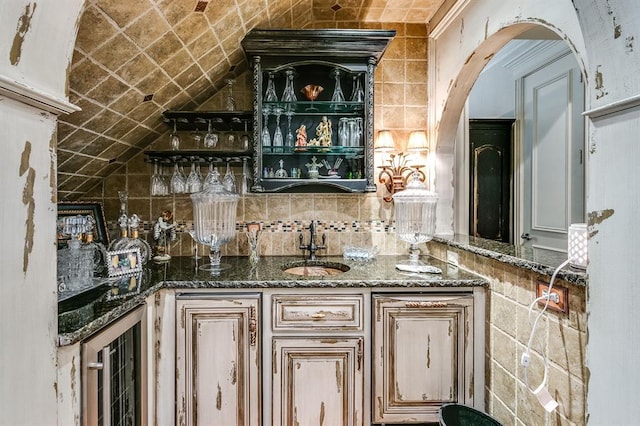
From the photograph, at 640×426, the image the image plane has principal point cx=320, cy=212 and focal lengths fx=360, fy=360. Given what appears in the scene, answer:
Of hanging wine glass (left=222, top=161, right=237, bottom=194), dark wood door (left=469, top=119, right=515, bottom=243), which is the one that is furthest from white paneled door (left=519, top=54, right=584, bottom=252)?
hanging wine glass (left=222, top=161, right=237, bottom=194)

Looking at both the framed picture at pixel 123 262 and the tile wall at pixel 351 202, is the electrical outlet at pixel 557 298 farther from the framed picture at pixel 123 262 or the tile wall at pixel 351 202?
the framed picture at pixel 123 262

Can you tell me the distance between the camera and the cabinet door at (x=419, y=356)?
1.84 m

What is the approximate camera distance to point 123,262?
1.86 metres

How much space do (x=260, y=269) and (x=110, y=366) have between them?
92 centimetres

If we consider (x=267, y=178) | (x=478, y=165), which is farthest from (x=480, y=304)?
(x=478, y=165)

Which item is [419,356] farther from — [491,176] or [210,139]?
[491,176]

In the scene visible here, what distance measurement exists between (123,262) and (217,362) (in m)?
0.70

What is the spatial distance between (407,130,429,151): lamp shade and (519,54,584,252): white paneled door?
4.12ft

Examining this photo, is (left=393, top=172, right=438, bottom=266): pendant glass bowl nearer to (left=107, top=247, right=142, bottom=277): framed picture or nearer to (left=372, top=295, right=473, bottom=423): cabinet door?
(left=372, top=295, right=473, bottom=423): cabinet door

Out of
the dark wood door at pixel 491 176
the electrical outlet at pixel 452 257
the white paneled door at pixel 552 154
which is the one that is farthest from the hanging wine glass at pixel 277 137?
the white paneled door at pixel 552 154

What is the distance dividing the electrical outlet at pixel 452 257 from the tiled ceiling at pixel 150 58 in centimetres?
156

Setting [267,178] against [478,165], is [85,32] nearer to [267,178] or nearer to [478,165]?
[267,178]

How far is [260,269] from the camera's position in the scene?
212 centimetres

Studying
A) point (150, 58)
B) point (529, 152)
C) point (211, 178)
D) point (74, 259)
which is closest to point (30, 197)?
point (74, 259)
